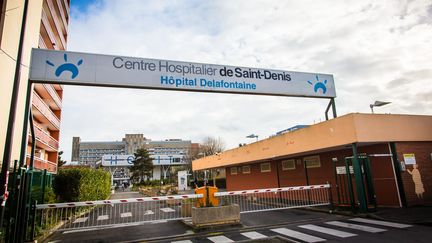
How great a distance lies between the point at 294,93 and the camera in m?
12.3

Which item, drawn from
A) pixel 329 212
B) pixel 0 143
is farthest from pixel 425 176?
pixel 0 143

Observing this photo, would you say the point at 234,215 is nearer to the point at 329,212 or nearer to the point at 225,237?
the point at 225,237

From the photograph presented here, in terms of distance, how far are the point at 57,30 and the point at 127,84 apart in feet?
76.7

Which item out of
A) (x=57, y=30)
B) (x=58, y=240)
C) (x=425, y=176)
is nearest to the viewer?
(x=58, y=240)

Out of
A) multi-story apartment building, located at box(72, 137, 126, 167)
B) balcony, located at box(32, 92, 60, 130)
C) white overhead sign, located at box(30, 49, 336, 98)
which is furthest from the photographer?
multi-story apartment building, located at box(72, 137, 126, 167)

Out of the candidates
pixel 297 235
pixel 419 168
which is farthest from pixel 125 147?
pixel 297 235

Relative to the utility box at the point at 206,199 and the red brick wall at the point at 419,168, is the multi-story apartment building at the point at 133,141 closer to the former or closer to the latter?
the utility box at the point at 206,199

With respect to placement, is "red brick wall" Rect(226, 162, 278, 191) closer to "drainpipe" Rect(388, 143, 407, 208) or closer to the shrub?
Result: "drainpipe" Rect(388, 143, 407, 208)

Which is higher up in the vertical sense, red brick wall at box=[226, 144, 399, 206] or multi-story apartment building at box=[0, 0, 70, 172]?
multi-story apartment building at box=[0, 0, 70, 172]

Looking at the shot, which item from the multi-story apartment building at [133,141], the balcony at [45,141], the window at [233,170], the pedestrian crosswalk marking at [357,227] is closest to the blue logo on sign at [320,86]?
the pedestrian crosswalk marking at [357,227]

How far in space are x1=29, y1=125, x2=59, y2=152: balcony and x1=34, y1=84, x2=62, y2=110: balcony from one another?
11.6 ft

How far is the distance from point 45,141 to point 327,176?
76.8 feet

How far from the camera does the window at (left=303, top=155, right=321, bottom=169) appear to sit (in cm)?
1709

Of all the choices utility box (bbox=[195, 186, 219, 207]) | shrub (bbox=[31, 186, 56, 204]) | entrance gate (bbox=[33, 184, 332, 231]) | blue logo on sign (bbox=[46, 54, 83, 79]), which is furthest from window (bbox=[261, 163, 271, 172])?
blue logo on sign (bbox=[46, 54, 83, 79])
